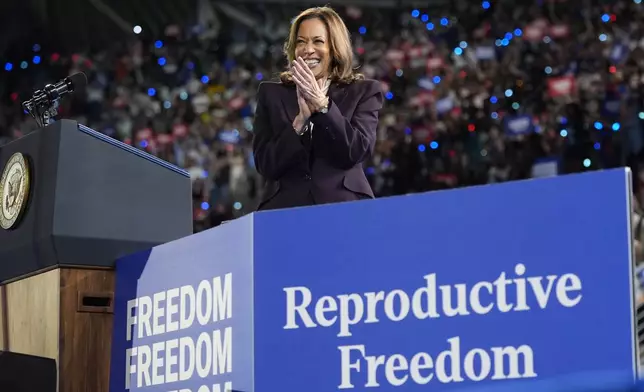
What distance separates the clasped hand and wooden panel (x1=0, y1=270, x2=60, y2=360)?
0.56 m

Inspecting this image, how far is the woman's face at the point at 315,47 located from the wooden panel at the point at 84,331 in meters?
0.57

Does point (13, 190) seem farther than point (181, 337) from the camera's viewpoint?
Yes

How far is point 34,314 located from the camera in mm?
2084

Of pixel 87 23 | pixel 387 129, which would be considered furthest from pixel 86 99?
pixel 387 129

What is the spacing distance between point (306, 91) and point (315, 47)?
0.16m

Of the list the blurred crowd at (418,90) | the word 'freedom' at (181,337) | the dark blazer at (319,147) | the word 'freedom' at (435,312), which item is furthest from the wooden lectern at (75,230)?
the blurred crowd at (418,90)

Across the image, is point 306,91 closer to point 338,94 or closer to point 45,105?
point 338,94

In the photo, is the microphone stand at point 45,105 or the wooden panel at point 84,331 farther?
the microphone stand at point 45,105

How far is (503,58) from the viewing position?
261 inches

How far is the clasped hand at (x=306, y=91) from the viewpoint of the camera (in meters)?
1.91

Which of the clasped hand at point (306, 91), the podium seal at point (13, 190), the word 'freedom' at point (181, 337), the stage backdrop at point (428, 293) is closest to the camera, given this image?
the stage backdrop at point (428, 293)

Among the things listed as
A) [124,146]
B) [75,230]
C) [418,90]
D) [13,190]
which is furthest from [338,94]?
[418,90]

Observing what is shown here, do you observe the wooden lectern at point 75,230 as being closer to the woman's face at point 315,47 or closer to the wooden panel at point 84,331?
the wooden panel at point 84,331

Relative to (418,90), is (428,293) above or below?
below
